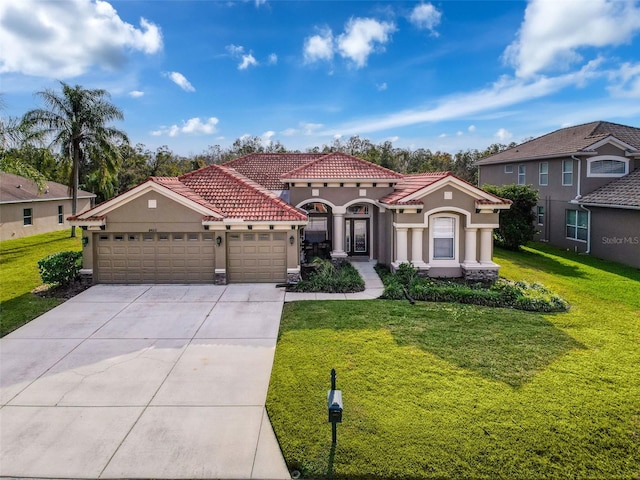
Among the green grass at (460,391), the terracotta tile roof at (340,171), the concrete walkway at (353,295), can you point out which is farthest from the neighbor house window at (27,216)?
the green grass at (460,391)

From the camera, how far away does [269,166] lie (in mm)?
23547

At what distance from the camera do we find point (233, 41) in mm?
19703

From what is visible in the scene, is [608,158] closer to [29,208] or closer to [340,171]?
[340,171]

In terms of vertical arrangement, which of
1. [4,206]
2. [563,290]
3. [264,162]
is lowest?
[563,290]

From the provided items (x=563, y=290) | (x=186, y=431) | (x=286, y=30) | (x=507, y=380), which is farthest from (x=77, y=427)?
(x=286, y=30)

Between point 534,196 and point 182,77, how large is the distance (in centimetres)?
1995

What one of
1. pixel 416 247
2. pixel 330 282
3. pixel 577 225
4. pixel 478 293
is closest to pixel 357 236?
pixel 416 247

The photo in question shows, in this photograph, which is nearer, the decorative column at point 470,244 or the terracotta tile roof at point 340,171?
the decorative column at point 470,244

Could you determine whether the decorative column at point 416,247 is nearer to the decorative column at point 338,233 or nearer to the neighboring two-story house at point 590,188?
the decorative column at point 338,233

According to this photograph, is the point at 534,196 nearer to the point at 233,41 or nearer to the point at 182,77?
the point at 233,41

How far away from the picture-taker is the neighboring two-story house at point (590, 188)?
64.8ft

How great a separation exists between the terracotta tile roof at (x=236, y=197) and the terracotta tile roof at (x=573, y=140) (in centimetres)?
1592

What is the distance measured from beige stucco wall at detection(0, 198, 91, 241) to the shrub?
14.7 metres

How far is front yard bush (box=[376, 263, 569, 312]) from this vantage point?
1294 cm
